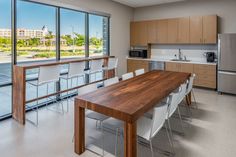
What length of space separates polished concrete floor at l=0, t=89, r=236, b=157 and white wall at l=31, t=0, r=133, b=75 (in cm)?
316

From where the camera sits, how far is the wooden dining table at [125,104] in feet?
6.43

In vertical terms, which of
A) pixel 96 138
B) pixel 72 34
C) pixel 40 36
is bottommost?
pixel 96 138

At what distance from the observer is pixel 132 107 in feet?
6.84

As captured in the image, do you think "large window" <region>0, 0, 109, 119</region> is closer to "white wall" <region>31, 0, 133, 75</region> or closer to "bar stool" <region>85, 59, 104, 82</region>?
"white wall" <region>31, 0, 133, 75</region>

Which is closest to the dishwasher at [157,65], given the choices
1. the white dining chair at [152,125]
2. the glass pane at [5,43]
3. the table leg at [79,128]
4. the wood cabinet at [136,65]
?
the wood cabinet at [136,65]

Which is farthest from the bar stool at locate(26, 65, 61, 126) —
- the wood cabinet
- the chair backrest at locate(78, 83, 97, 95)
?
the wood cabinet

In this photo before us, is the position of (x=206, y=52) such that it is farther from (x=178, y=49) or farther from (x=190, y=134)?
(x=190, y=134)

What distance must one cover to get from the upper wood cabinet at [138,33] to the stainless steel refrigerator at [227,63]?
8.53 ft

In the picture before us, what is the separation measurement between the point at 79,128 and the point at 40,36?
2817mm

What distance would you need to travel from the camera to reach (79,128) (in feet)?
7.98

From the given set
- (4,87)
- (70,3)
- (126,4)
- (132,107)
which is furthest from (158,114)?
(126,4)

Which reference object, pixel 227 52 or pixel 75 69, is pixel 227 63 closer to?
pixel 227 52

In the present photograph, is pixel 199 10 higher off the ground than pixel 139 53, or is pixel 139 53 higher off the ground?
pixel 199 10

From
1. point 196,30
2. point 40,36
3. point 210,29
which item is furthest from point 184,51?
point 40,36
